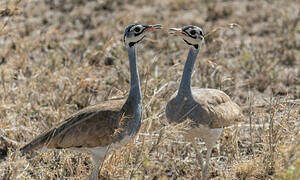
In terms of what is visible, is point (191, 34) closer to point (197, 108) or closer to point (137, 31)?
point (137, 31)

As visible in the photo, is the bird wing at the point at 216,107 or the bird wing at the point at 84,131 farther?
the bird wing at the point at 216,107

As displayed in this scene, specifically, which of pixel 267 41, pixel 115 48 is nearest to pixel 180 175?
pixel 115 48

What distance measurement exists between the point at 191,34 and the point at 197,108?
28.3 inches

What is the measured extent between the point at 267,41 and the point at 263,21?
118 cm

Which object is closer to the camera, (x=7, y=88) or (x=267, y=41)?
(x=7, y=88)

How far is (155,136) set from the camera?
15.2 ft

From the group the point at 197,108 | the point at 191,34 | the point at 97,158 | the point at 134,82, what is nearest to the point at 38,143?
the point at 97,158

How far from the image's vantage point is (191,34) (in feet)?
14.8

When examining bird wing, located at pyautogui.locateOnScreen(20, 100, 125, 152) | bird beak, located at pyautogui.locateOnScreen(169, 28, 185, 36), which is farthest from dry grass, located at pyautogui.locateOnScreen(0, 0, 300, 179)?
bird beak, located at pyautogui.locateOnScreen(169, 28, 185, 36)

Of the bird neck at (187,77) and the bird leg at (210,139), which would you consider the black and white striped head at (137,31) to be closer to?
the bird neck at (187,77)

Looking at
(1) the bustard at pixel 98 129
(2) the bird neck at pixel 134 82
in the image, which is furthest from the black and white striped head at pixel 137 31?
(2) the bird neck at pixel 134 82

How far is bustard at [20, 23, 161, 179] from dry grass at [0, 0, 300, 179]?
0.51 feet

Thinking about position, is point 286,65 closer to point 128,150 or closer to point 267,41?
point 267,41

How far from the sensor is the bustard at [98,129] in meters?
4.01
